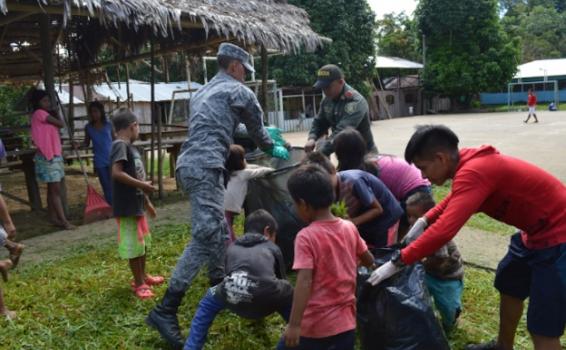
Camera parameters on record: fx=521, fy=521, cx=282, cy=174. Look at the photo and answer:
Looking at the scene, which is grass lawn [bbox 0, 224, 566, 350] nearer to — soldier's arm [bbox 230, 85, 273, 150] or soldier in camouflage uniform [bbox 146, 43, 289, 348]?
soldier in camouflage uniform [bbox 146, 43, 289, 348]

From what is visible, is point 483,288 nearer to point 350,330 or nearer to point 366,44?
point 350,330

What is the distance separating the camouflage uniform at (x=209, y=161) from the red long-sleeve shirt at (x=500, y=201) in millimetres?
1447

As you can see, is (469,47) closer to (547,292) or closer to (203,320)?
(547,292)

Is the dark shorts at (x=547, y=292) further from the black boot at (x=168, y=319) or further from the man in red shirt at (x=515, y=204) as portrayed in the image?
the black boot at (x=168, y=319)

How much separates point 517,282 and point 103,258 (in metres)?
4.04

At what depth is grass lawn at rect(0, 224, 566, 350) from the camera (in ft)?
11.2

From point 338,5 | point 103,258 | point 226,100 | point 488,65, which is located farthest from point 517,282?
point 488,65

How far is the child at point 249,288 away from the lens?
281 centimetres

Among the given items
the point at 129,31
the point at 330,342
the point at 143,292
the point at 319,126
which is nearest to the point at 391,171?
the point at 319,126

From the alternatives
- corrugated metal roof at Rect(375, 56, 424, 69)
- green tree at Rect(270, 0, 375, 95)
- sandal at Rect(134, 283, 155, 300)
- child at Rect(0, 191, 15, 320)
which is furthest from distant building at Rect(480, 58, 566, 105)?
child at Rect(0, 191, 15, 320)

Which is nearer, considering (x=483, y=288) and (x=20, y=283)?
(x=483, y=288)

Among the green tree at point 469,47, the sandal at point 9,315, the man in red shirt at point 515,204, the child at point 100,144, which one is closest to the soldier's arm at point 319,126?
the man in red shirt at point 515,204

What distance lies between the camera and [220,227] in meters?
3.52

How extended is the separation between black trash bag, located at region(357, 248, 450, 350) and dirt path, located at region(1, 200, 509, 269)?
246 cm
